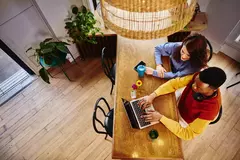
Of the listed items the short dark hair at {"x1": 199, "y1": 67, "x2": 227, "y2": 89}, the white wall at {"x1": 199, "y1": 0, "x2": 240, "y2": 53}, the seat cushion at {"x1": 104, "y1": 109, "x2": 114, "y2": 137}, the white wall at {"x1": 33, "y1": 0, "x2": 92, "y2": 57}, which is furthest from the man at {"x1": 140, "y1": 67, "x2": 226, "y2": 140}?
the white wall at {"x1": 33, "y1": 0, "x2": 92, "y2": 57}

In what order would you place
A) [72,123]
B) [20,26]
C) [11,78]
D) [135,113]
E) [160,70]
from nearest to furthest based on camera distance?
1. [135,113]
2. [160,70]
3. [20,26]
4. [72,123]
5. [11,78]

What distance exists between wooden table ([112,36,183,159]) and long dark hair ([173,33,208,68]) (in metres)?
0.31

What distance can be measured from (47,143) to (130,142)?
4.68 ft

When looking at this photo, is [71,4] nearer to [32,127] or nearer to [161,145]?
[32,127]

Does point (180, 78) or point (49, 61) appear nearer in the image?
point (180, 78)

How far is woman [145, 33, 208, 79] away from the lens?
164 cm

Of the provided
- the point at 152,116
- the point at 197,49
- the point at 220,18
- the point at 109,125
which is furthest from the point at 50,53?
the point at 220,18

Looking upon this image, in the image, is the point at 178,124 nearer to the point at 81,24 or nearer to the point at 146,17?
the point at 146,17

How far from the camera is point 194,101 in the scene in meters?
1.53

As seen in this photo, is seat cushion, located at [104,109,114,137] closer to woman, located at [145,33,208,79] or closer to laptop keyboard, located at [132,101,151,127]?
laptop keyboard, located at [132,101,151,127]

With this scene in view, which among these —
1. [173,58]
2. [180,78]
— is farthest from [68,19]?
[180,78]

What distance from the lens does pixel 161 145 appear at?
1.52 meters

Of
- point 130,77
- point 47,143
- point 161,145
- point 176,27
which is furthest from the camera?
point 47,143

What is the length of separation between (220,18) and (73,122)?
2.59m
